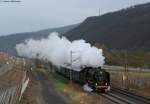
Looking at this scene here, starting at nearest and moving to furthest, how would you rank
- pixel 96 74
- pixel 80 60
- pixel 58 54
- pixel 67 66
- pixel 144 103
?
pixel 144 103, pixel 96 74, pixel 80 60, pixel 67 66, pixel 58 54

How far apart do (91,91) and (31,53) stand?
7851 centimetres

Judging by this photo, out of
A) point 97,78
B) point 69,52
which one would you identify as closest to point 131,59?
point 69,52

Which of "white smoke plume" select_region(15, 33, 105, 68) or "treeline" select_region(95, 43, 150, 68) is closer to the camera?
"white smoke plume" select_region(15, 33, 105, 68)

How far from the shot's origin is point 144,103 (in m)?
48.3

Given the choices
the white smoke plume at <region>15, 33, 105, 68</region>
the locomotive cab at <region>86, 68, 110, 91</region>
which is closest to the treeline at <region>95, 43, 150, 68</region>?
the white smoke plume at <region>15, 33, 105, 68</region>

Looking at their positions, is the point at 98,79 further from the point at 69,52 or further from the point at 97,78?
the point at 69,52

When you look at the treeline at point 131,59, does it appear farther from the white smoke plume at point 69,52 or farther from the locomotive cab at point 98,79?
the locomotive cab at point 98,79

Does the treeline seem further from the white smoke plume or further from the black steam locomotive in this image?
Answer: the black steam locomotive

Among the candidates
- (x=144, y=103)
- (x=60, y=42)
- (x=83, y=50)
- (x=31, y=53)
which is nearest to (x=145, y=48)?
(x=31, y=53)

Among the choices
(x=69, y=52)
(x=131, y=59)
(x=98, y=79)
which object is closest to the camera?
(x=98, y=79)

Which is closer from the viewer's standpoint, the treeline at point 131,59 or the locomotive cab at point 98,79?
the locomotive cab at point 98,79

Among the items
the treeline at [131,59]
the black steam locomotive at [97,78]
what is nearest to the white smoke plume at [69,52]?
the black steam locomotive at [97,78]

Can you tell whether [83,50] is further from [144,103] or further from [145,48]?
[145,48]

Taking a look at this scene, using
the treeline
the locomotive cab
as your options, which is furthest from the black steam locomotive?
the treeline
